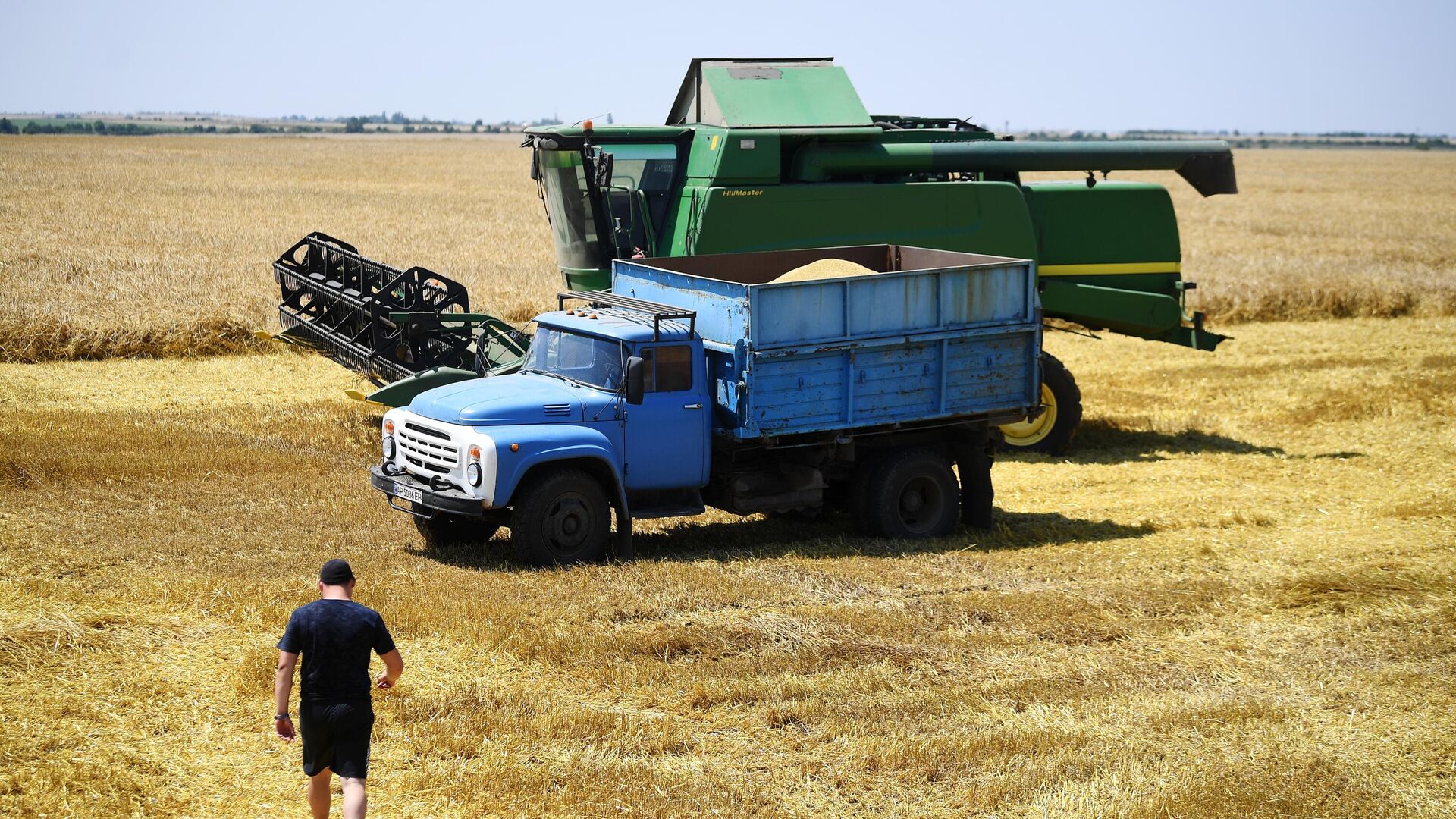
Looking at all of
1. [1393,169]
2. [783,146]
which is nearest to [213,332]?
[783,146]

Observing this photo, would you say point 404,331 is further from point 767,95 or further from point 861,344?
point 861,344

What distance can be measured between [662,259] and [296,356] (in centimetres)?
945

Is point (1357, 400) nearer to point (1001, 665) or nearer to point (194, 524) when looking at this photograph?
point (1001, 665)

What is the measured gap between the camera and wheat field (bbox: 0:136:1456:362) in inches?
869

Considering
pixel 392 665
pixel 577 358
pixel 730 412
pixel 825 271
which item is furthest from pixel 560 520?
pixel 392 665

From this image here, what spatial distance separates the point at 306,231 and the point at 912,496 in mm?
26639

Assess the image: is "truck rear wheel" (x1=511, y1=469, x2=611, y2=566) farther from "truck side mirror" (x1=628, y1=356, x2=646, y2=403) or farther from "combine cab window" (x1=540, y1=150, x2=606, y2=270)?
"combine cab window" (x1=540, y1=150, x2=606, y2=270)

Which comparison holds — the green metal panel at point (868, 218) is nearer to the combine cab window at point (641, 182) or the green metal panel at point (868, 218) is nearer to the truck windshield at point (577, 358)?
the combine cab window at point (641, 182)

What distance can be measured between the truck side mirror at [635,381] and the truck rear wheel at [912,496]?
8.78ft

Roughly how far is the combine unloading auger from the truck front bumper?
8.68 feet

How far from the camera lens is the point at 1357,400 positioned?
19.6 metres

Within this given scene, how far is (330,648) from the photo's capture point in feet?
20.4

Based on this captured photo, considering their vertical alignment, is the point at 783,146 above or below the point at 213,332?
above

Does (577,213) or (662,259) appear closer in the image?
(662,259)
